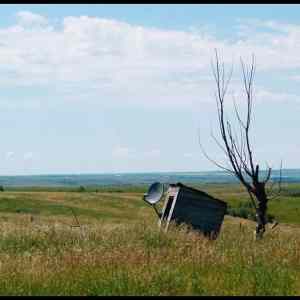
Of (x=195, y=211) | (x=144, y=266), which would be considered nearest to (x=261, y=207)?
(x=195, y=211)

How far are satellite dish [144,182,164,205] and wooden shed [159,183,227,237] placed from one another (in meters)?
0.33

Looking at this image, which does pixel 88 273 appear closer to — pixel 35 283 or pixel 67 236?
pixel 35 283

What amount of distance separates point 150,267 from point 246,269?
1.30m

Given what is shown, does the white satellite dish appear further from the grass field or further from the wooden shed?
the grass field

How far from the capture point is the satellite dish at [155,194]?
18859 mm

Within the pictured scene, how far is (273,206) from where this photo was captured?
214 ft

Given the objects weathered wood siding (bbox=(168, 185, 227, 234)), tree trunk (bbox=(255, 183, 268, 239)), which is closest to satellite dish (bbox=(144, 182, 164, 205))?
weathered wood siding (bbox=(168, 185, 227, 234))

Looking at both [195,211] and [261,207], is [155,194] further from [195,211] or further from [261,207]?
[261,207]

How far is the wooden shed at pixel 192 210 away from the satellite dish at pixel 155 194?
1.08ft

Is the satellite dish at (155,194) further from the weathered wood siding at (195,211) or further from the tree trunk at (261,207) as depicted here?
the tree trunk at (261,207)

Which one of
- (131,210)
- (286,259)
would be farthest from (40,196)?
(286,259)

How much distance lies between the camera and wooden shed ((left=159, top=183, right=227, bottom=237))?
18547mm

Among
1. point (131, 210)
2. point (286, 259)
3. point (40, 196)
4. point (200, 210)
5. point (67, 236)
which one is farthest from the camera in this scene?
point (40, 196)

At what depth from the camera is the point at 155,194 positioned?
19047 mm
